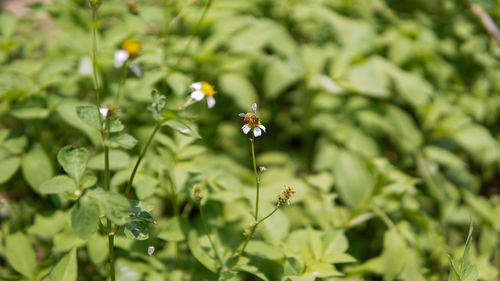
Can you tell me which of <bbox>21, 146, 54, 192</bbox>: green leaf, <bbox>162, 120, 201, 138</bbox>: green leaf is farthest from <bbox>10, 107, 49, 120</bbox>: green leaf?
<bbox>162, 120, 201, 138</bbox>: green leaf

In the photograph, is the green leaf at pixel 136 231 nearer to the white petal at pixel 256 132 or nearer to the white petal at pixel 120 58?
the white petal at pixel 256 132

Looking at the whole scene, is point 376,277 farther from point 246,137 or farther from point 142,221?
point 142,221

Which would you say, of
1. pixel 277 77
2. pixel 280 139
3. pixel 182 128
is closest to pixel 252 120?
pixel 182 128

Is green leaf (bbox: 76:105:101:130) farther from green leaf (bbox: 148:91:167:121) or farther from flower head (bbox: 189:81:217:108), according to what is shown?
flower head (bbox: 189:81:217:108)

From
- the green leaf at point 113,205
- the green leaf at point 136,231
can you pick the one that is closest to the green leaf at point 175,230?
the green leaf at point 136,231

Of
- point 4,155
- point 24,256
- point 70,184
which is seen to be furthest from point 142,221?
point 4,155
